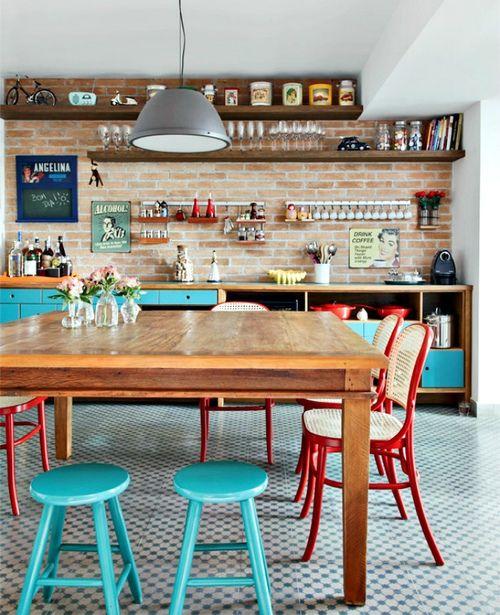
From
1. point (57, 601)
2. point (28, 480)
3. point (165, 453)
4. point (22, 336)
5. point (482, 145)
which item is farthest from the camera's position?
point (482, 145)

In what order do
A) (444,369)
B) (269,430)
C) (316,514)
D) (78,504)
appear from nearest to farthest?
1. (78,504)
2. (316,514)
3. (269,430)
4. (444,369)

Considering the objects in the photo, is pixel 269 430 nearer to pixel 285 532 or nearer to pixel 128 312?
pixel 285 532

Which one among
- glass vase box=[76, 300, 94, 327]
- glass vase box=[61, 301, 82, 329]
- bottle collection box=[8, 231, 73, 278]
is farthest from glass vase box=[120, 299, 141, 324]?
bottle collection box=[8, 231, 73, 278]

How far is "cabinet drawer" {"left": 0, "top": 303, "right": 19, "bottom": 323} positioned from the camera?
16.5 feet

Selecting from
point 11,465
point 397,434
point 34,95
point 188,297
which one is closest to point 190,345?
point 397,434

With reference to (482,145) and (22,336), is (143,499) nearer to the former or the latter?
(22,336)

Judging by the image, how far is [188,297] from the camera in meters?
5.04

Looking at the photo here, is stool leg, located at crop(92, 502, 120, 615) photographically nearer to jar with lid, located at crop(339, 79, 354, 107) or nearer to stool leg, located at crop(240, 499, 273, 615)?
stool leg, located at crop(240, 499, 273, 615)

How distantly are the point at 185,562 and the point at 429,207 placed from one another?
451 cm

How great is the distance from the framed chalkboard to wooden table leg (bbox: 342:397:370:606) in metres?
4.39

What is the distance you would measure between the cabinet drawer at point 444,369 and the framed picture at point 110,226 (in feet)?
9.88

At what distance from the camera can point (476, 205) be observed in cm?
492

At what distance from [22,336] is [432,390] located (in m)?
3.62

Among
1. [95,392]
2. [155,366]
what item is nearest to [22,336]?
[95,392]
